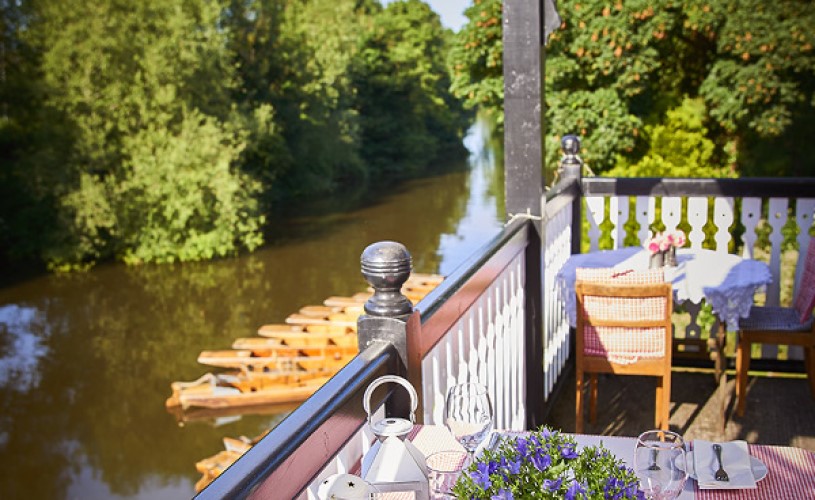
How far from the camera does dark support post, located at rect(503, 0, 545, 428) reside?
359cm

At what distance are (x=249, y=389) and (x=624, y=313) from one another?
29.8ft

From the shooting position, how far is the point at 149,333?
17.6 m

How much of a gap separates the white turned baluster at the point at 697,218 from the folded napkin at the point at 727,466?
315cm

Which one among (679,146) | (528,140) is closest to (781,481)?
(528,140)

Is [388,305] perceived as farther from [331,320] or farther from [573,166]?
[331,320]

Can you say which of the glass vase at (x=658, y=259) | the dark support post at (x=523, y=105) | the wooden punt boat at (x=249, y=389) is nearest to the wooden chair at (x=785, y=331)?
the glass vase at (x=658, y=259)

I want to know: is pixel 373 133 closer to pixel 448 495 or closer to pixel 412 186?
pixel 412 186

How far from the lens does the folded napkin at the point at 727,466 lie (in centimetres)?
171

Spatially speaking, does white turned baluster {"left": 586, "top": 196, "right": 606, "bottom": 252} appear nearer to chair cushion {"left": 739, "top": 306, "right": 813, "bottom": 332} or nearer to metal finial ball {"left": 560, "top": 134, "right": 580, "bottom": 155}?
metal finial ball {"left": 560, "top": 134, "right": 580, "bottom": 155}

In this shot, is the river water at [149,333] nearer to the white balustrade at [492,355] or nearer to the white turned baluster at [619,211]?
the white turned baluster at [619,211]

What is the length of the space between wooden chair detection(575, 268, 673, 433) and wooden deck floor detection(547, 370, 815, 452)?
0.33 meters

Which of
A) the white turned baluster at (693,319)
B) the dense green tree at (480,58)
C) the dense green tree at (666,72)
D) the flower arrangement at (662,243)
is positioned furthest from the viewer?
the dense green tree at (480,58)

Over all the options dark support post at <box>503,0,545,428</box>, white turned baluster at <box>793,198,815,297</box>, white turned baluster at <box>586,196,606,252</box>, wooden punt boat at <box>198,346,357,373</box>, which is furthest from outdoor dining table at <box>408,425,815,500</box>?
wooden punt boat at <box>198,346,357,373</box>

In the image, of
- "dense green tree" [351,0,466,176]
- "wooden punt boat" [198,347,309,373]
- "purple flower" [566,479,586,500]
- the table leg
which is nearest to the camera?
"purple flower" [566,479,586,500]
